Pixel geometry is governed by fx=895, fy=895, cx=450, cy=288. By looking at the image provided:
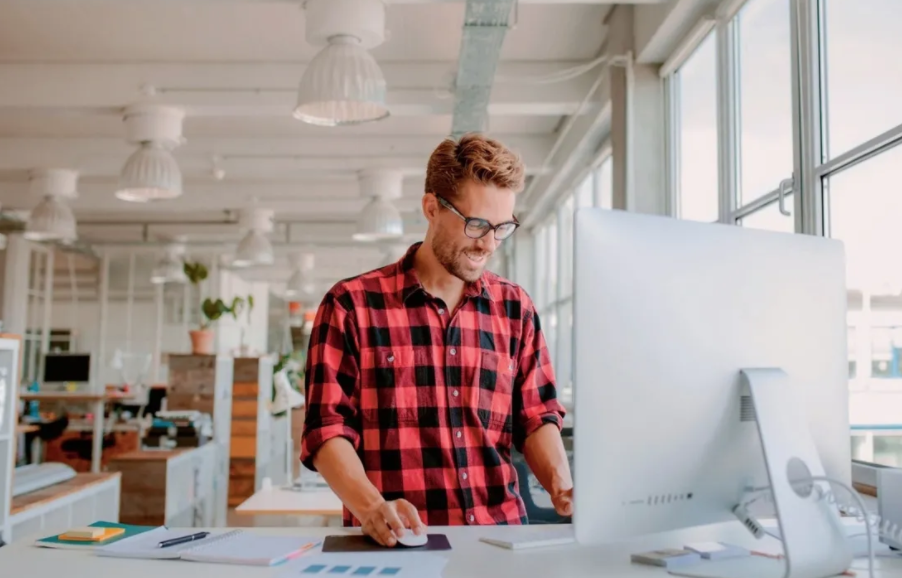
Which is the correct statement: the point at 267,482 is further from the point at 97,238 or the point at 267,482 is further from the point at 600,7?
the point at 97,238

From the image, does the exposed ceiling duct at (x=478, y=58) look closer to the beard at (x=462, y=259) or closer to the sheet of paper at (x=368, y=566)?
the beard at (x=462, y=259)

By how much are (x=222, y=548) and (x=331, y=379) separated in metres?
0.44

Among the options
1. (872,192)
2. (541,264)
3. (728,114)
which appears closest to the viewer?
(872,192)

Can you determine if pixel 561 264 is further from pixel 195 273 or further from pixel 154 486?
pixel 154 486

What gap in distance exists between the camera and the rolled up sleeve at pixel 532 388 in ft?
6.59

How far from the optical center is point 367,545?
4.99 feet

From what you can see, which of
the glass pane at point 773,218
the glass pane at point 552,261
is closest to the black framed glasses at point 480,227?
the glass pane at point 773,218

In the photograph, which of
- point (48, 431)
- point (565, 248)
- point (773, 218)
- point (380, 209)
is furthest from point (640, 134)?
point (48, 431)

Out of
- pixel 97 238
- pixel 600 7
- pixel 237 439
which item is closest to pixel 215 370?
pixel 237 439

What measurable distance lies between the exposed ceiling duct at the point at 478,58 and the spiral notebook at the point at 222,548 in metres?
3.29

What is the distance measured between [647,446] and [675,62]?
4.30 meters


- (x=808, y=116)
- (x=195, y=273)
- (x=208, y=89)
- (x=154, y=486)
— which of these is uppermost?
(x=208, y=89)

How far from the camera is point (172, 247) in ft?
41.5

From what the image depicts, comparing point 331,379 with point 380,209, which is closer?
point 331,379
